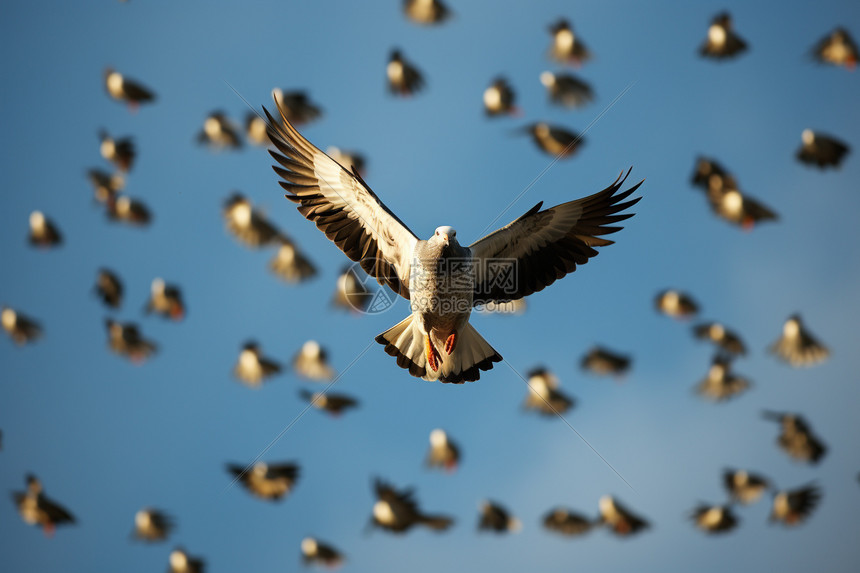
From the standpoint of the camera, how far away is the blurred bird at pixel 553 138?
1512 cm

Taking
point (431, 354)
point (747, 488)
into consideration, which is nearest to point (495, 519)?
point (747, 488)

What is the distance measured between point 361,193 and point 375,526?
302 inches

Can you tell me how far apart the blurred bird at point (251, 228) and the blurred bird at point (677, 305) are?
7.55 m

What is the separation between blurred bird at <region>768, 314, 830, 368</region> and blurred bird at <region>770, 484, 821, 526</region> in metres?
2.40

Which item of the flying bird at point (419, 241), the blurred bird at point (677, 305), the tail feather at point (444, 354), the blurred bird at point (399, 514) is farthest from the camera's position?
the blurred bird at point (677, 305)

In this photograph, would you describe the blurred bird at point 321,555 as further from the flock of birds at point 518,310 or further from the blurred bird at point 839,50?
the blurred bird at point 839,50

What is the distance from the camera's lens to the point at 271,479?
47.4 ft

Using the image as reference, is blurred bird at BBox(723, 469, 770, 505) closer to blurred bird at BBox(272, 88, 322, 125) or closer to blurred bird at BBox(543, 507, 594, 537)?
blurred bird at BBox(543, 507, 594, 537)

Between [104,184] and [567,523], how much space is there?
10.9m

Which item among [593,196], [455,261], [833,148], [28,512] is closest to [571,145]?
[833,148]

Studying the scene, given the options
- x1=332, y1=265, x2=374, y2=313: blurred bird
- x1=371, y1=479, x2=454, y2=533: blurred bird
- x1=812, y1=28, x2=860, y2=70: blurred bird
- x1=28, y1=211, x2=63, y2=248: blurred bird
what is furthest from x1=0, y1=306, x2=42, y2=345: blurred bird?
x1=812, y1=28, x2=860, y2=70: blurred bird

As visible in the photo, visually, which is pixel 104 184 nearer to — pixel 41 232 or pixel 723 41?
pixel 41 232

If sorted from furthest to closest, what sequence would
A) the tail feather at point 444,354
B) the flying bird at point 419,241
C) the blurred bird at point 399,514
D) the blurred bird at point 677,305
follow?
the blurred bird at point 677,305, the blurred bird at point 399,514, the tail feather at point 444,354, the flying bird at point 419,241

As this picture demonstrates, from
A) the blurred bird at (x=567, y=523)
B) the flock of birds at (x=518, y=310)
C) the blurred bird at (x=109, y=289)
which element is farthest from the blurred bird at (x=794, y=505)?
the blurred bird at (x=109, y=289)
